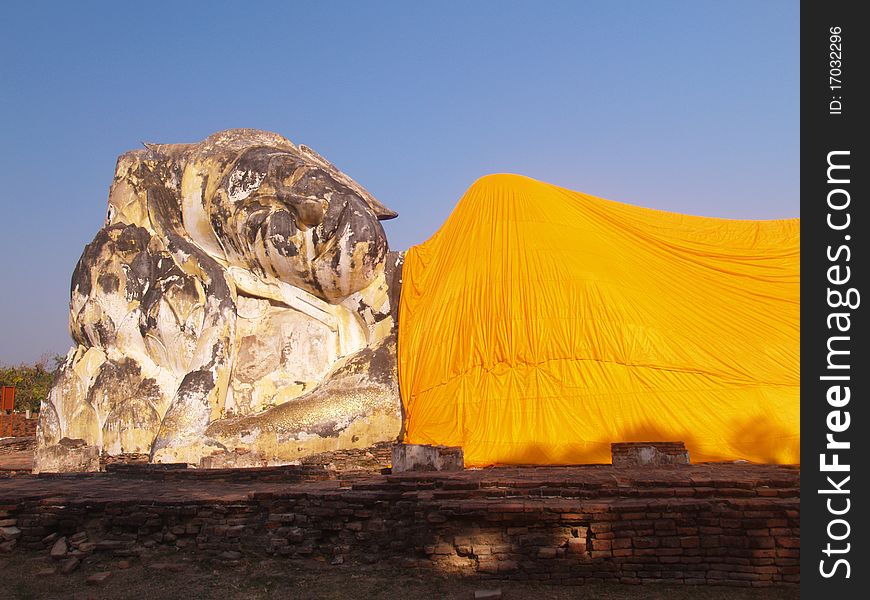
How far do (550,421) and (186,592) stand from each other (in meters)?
5.72

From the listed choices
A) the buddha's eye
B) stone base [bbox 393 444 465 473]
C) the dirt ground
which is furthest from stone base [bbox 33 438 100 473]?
the dirt ground

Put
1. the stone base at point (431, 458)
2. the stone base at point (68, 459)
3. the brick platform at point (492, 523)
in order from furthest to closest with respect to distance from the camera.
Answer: the stone base at point (68, 459), the stone base at point (431, 458), the brick platform at point (492, 523)

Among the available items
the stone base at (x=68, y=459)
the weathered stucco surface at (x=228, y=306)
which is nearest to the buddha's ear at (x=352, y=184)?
the weathered stucco surface at (x=228, y=306)

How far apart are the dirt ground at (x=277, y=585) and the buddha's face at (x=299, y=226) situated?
7.06 metres

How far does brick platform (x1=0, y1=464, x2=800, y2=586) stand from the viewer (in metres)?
5.26

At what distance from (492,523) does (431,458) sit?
10.8ft

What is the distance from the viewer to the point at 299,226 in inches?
508

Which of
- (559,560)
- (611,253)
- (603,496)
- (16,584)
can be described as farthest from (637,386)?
(16,584)

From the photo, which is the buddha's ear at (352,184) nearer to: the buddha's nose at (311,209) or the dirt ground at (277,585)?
the buddha's nose at (311,209)

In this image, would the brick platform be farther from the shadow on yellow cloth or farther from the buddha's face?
the buddha's face

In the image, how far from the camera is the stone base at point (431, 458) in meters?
8.77

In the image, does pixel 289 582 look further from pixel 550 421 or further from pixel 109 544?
pixel 550 421

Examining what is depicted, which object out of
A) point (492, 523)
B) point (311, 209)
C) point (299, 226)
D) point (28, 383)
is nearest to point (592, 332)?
point (311, 209)

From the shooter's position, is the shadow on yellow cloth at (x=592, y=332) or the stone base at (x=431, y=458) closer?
the stone base at (x=431, y=458)
